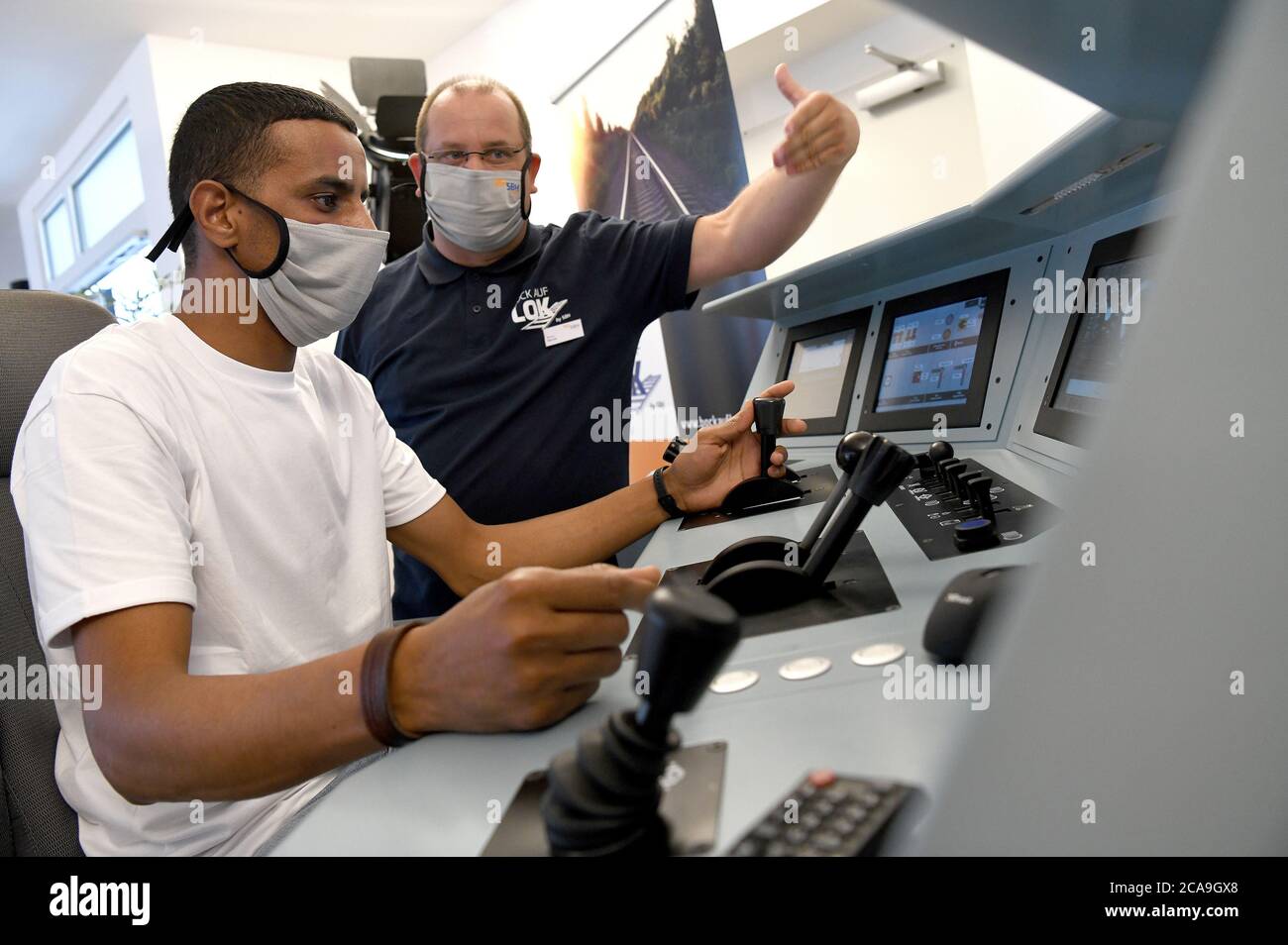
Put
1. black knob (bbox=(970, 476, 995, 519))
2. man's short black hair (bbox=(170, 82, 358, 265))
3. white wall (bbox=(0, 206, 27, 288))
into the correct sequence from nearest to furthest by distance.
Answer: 1. black knob (bbox=(970, 476, 995, 519))
2. man's short black hair (bbox=(170, 82, 358, 265))
3. white wall (bbox=(0, 206, 27, 288))

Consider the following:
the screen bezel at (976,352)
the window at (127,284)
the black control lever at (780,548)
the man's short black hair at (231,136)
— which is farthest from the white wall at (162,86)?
the black control lever at (780,548)

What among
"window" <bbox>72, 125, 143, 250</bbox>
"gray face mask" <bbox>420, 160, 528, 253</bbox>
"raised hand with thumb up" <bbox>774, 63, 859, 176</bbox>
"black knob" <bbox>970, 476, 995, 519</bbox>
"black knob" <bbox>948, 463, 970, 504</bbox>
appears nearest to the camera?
"black knob" <bbox>970, 476, 995, 519</bbox>

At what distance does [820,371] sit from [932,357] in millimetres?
423

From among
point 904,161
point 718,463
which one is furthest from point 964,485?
point 904,161

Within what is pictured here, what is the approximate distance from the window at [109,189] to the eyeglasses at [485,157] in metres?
4.53

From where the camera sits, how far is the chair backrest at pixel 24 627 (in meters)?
0.79

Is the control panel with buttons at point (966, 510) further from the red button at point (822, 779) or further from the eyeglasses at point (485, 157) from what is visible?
the eyeglasses at point (485, 157)

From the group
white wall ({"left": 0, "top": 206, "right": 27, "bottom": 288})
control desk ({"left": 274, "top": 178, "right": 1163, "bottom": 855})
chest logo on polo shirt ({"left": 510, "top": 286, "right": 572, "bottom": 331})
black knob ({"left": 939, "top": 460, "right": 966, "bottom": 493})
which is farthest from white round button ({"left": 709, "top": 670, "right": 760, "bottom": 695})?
white wall ({"left": 0, "top": 206, "right": 27, "bottom": 288})

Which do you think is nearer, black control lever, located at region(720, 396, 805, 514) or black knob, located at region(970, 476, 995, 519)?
black knob, located at region(970, 476, 995, 519)

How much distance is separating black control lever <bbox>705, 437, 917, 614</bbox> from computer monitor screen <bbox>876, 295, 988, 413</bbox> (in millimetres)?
622

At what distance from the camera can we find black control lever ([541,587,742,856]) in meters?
0.38

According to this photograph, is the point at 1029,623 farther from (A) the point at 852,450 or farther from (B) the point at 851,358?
(B) the point at 851,358

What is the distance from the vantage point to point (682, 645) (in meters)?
0.38

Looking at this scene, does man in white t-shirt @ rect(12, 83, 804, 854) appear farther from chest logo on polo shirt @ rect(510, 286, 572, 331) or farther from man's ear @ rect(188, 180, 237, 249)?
chest logo on polo shirt @ rect(510, 286, 572, 331)
